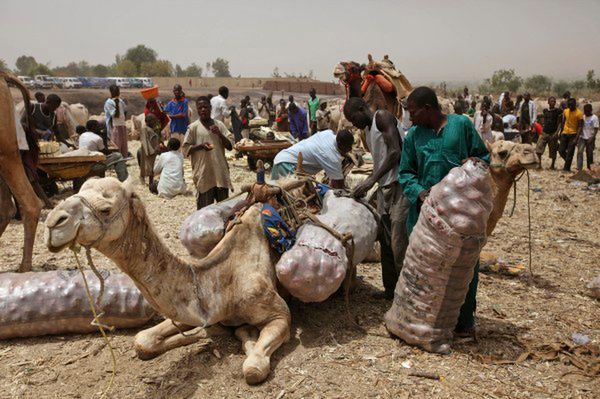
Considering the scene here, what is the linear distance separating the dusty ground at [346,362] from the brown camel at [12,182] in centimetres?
173

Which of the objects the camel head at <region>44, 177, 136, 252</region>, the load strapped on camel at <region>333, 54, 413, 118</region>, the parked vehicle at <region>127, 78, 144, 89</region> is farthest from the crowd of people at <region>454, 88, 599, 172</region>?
the parked vehicle at <region>127, 78, 144, 89</region>

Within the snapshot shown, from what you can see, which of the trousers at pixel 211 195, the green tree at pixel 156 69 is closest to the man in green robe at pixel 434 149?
the trousers at pixel 211 195

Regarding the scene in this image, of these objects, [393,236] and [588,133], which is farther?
[588,133]

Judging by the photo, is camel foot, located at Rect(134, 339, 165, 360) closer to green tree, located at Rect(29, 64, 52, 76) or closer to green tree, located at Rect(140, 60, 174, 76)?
green tree, located at Rect(29, 64, 52, 76)

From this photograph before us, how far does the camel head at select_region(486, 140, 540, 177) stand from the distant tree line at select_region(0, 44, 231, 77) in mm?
67727

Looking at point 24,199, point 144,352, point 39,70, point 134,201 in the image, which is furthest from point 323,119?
point 39,70

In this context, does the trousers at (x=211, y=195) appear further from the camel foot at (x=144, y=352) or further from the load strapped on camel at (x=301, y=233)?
the camel foot at (x=144, y=352)

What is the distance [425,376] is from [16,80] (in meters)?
5.69

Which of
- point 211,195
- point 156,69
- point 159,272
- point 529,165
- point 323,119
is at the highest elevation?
point 156,69

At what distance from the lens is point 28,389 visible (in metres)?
4.05

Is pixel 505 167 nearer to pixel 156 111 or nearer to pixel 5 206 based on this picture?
pixel 5 206

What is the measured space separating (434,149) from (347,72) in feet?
10.1

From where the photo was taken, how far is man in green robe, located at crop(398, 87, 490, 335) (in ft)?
14.3

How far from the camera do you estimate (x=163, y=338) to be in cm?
433
